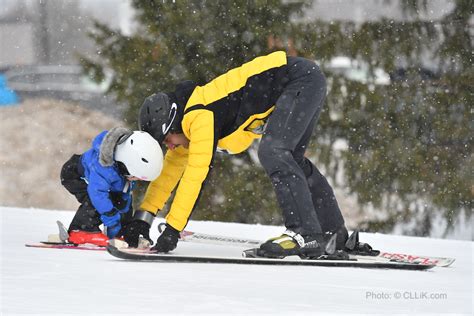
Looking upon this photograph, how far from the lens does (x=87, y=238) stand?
16.6 ft

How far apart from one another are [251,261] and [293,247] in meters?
0.27

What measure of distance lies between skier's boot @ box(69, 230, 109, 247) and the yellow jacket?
0.33 meters

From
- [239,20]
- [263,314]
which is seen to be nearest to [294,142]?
[263,314]

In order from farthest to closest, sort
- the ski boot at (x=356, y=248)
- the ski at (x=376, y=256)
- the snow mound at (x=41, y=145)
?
the snow mound at (x=41, y=145), the ski boot at (x=356, y=248), the ski at (x=376, y=256)

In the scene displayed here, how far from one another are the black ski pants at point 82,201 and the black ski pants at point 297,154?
108cm

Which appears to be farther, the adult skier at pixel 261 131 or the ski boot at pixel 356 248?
the ski boot at pixel 356 248

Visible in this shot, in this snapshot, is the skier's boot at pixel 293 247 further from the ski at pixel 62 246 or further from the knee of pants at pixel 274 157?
the ski at pixel 62 246

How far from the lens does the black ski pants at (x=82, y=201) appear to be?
506 centimetres

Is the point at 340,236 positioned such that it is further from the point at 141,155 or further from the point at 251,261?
the point at 141,155

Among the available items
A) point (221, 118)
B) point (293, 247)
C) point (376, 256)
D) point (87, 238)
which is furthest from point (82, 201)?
point (376, 256)

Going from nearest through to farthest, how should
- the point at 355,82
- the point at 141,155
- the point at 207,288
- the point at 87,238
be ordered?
the point at 207,288 < the point at 141,155 < the point at 87,238 < the point at 355,82

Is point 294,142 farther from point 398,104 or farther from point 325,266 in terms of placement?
point 398,104

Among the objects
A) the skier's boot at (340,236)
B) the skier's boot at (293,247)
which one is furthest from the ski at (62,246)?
the skier's boot at (340,236)

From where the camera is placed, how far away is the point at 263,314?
9.57 ft
